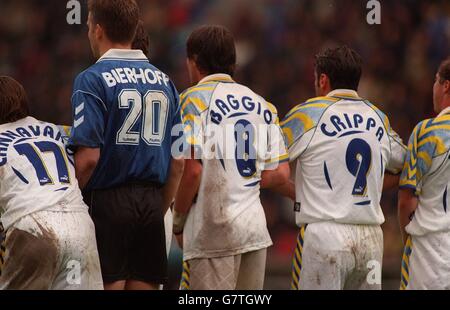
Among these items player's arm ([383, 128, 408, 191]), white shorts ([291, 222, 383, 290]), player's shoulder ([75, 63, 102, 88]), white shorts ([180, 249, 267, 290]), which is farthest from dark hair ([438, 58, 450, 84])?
player's shoulder ([75, 63, 102, 88])

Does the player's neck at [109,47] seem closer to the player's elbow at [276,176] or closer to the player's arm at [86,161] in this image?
the player's arm at [86,161]

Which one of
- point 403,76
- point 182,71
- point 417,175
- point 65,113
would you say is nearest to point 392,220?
point 403,76

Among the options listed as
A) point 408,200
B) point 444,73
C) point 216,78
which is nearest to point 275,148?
point 216,78

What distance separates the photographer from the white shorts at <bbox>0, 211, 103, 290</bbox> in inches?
248

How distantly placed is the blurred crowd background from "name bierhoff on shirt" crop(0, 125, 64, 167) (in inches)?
271

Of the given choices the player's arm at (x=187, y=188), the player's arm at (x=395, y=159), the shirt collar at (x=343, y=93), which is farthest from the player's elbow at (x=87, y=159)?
the player's arm at (x=395, y=159)

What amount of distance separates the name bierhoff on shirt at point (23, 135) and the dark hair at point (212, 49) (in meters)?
1.07

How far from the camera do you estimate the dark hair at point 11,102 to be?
6.57 meters

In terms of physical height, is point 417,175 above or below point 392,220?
above

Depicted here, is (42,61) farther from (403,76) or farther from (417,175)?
(417,175)

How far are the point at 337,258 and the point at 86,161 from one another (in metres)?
1.77

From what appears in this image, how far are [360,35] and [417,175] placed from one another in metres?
7.03

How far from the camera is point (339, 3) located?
14.5 metres

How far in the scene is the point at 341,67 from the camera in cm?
736
